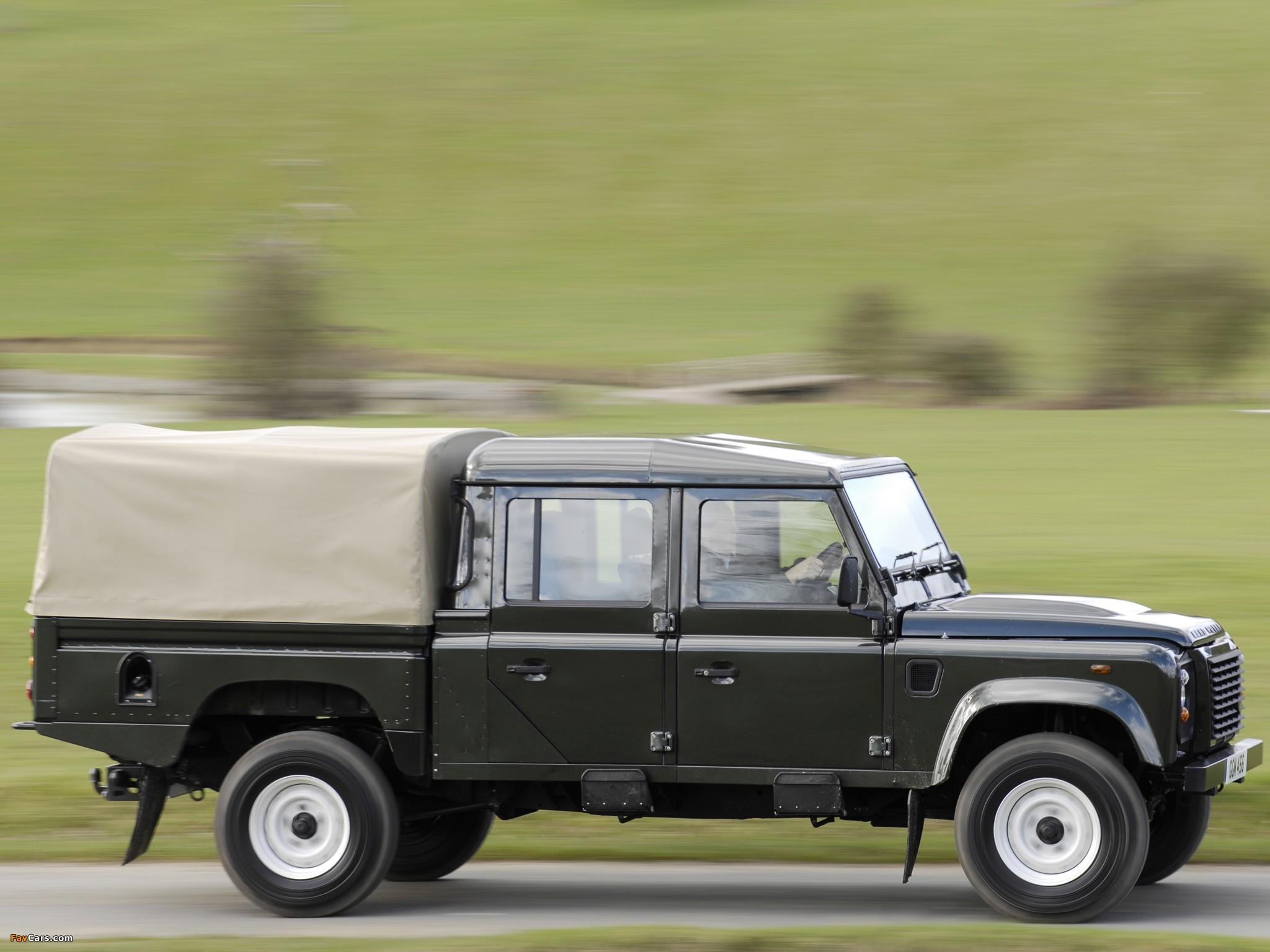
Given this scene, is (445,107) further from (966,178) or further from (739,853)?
(739,853)

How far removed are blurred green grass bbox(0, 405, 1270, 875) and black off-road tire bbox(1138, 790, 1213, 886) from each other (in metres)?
0.80

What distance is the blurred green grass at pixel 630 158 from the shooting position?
2443 inches

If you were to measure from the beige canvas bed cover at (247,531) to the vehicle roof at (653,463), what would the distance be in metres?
0.33

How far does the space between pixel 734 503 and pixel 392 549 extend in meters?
1.56

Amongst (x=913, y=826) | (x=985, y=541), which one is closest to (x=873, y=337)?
(x=985, y=541)

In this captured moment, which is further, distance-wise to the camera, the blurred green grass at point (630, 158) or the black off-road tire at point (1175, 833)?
the blurred green grass at point (630, 158)

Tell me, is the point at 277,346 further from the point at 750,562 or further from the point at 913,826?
Answer: the point at 913,826

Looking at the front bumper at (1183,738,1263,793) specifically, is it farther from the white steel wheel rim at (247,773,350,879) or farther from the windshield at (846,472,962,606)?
the white steel wheel rim at (247,773,350,879)

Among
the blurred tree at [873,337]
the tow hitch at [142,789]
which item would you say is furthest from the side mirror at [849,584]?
the blurred tree at [873,337]

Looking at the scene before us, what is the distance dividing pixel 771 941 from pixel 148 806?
3090mm

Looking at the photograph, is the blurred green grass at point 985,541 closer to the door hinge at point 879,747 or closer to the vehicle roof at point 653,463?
the door hinge at point 879,747

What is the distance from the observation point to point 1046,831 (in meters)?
7.89

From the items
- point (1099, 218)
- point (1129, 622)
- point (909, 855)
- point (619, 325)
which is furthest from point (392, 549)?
point (1099, 218)

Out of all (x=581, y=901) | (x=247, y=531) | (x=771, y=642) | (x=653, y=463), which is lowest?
(x=581, y=901)
